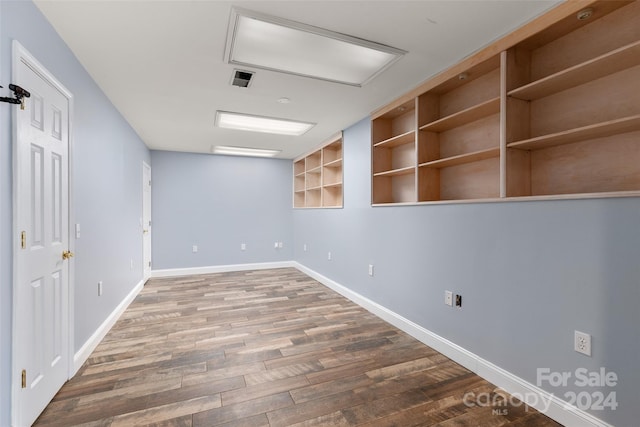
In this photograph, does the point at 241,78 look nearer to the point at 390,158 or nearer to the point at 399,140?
the point at 399,140

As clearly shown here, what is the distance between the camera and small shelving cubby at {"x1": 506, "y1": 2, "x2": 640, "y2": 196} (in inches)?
62.7

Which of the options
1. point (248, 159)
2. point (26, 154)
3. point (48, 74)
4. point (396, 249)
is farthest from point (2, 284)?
point (248, 159)

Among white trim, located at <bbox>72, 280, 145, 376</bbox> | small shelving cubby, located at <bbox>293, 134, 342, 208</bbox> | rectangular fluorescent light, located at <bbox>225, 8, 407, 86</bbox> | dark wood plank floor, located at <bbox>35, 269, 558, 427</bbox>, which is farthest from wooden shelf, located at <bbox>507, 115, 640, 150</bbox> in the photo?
white trim, located at <bbox>72, 280, 145, 376</bbox>

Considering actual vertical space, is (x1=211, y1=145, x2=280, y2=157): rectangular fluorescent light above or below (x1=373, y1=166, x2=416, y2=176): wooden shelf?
above

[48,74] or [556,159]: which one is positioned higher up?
[48,74]

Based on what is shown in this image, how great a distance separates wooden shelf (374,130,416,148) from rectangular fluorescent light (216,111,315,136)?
3.47 feet

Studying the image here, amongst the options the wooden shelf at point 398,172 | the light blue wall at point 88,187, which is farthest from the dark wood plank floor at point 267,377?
the wooden shelf at point 398,172

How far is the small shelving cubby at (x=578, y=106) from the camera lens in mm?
1592

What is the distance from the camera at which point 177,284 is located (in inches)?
197

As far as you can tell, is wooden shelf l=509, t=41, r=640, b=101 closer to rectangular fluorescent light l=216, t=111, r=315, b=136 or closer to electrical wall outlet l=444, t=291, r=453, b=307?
electrical wall outlet l=444, t=291, r=453, b=307

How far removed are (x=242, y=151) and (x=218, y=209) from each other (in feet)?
4.24

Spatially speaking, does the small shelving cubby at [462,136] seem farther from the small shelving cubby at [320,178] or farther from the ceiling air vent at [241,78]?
the small shelving cubby at [320,178]

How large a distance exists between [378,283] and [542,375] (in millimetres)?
1839

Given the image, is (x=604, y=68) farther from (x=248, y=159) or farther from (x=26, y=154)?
(x=248, y=159)
